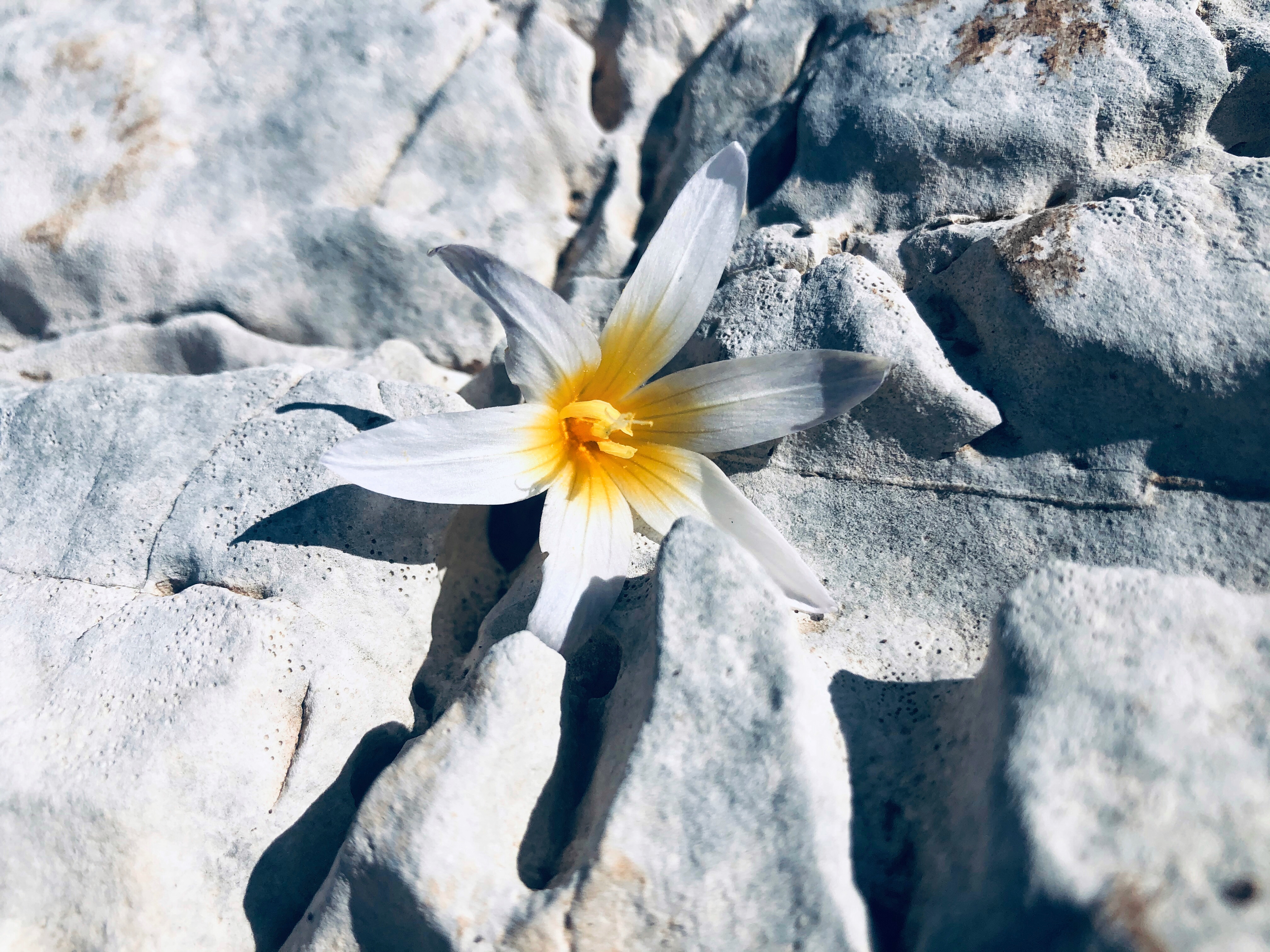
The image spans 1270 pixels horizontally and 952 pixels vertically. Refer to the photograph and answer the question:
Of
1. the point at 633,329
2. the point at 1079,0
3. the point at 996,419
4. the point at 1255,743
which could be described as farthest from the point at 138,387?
the point at 1079,0

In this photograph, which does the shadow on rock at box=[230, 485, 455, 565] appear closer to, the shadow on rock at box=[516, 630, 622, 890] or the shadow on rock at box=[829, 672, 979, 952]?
the shadow on rock at box=[516, 630, 622, 890]

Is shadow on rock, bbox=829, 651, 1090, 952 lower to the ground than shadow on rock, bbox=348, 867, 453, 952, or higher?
higher

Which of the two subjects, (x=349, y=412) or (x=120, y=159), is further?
(x=120, y=159)

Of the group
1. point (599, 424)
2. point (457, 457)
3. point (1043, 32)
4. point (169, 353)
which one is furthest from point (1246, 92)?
point (169, 353)

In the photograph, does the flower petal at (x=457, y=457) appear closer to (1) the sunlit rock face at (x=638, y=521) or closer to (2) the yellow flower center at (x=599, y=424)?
(2) the yellow flower center at (x=599, y=424)

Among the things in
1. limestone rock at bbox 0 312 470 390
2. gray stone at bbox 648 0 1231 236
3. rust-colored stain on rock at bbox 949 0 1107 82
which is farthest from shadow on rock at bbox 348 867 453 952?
rust-colored stain on rock at bbox 949 0 1107 82

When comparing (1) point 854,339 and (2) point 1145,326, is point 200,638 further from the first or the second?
(2) point 1145,326

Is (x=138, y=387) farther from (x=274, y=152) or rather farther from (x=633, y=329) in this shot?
(x=633, y=329)
